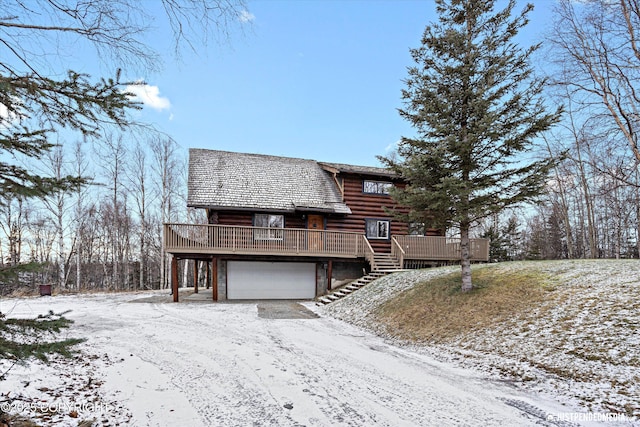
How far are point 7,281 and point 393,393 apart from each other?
454 centimetres

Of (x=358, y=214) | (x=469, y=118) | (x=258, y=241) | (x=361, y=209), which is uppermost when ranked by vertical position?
(x=469, y=118)

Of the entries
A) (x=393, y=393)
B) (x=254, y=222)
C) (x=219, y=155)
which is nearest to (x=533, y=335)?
(x=393, y=393)

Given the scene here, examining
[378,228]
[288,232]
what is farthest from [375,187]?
[288,232]

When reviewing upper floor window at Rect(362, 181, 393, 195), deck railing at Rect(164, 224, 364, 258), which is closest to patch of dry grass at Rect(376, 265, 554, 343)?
deck railing at Rect(164, 224, 364, 258)

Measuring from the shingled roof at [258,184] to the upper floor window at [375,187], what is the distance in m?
1.58

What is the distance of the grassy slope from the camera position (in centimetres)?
487

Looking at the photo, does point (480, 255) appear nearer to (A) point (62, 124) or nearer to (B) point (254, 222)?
(B) point (254, 222)

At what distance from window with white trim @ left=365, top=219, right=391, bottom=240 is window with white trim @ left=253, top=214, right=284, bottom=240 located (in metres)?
4.78

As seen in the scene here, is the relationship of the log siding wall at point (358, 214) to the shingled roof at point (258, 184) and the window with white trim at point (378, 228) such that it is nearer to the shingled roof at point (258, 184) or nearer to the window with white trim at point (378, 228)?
the window with white trim at point (378, 228)

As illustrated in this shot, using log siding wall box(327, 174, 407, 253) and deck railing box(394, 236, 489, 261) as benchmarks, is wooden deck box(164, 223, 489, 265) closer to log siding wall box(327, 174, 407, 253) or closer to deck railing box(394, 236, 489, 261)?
deck railing box(394, 236, 489, 261)

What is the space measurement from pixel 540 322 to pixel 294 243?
35.3 ft

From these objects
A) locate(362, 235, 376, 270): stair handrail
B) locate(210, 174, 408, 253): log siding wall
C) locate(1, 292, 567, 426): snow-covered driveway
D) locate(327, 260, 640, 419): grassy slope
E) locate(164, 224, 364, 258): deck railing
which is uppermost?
locate(210, 174, 408, 253): log siding wall

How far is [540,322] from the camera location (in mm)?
6770

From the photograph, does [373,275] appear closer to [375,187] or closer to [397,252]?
[397,252]
